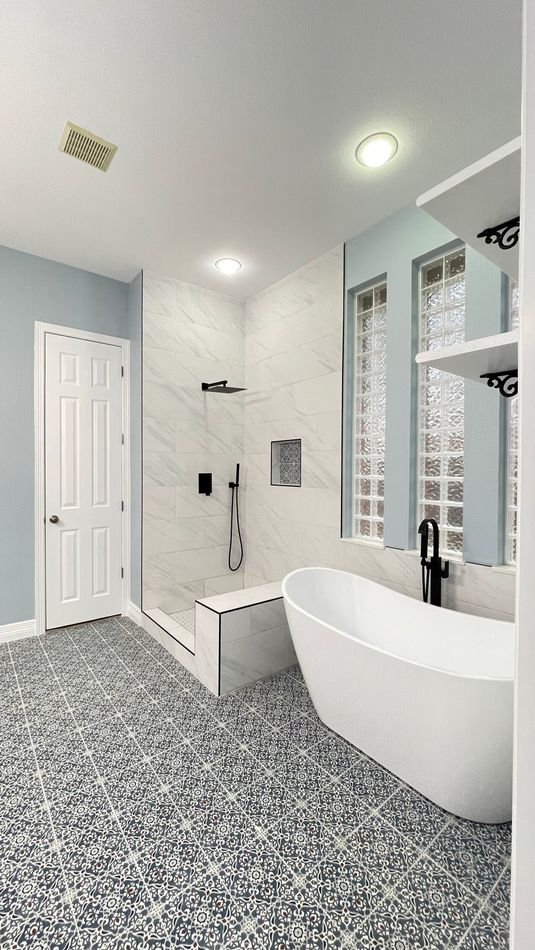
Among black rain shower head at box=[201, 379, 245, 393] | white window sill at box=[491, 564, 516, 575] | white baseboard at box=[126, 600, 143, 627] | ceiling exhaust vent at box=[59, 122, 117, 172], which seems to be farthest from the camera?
black rain shower head at box=[201, 379, 245, 393]

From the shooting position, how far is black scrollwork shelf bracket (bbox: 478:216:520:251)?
1045 millimetres

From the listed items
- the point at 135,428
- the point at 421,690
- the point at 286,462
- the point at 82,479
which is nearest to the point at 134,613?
the point at 82,479

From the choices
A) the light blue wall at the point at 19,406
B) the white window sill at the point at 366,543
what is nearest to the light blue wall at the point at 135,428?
the light blue wall at the point at 19,406

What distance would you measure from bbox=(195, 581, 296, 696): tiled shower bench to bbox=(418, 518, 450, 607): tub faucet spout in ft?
3.05

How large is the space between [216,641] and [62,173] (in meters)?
2.70

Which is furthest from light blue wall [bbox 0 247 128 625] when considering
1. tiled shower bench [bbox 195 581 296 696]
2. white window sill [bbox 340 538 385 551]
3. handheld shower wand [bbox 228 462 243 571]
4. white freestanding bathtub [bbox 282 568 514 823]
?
white window sill [bbox 340 538 385 551]

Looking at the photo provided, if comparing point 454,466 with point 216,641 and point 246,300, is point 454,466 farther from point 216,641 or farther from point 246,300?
point 246,300

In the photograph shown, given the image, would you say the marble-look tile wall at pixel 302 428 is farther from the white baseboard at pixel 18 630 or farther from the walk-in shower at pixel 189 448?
the white baseboard at pixel 18 630

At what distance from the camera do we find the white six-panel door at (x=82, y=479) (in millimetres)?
3178

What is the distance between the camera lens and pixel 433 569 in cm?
222

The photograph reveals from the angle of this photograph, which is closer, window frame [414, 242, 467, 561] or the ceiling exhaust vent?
the ceiling exhaust vent

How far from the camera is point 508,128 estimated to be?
1.87 metres

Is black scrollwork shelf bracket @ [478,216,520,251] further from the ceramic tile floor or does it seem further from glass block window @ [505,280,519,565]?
the ceramic tile floor

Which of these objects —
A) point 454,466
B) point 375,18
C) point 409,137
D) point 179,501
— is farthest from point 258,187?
point 179,501
